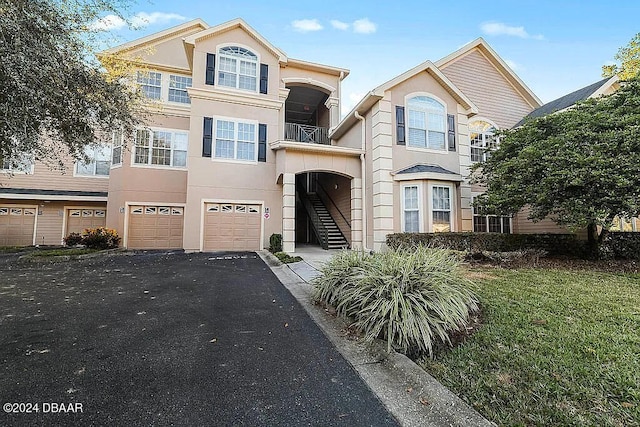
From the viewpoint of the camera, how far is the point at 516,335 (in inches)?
137

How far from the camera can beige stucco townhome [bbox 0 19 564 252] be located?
11.5m

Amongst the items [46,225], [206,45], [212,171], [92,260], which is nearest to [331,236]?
[212,171]

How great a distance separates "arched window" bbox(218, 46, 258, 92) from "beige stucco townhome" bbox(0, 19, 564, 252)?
0.16ft

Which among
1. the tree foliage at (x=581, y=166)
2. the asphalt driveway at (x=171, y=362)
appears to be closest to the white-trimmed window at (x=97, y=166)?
the asphalt driveway at (x=171, y=362)

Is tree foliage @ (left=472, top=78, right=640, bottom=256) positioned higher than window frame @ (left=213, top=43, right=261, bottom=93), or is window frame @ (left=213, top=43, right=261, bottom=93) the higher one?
window frame @ (left=213, top=43, right=261, bottom=93)

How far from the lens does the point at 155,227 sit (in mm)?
13906

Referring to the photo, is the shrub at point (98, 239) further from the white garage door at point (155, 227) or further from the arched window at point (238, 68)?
the arched window at point (238, 68)

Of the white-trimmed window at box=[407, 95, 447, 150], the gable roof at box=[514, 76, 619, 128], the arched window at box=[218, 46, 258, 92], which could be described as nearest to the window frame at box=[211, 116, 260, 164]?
the arched window at box=[218, 46, 258, 92]

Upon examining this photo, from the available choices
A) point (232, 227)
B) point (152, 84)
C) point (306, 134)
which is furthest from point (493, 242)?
point (152, 84)

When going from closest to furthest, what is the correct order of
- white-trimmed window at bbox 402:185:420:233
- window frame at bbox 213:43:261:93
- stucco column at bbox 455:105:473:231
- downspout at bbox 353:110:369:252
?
white-trimmed window at bbox 402:185:420:233, stucco column at bbox 455:105:473:231, downspout at bbox 353:110:369:252, window frame at bbox 213:43:261:93

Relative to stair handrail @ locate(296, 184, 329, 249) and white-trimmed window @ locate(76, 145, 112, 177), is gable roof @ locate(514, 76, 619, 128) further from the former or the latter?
white-trimmed window @ locate(76, 145, 112, 177)

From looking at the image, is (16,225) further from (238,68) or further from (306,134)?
(306,134)

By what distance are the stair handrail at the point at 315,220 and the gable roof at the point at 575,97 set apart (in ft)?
29.7

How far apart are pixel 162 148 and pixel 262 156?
490cm
